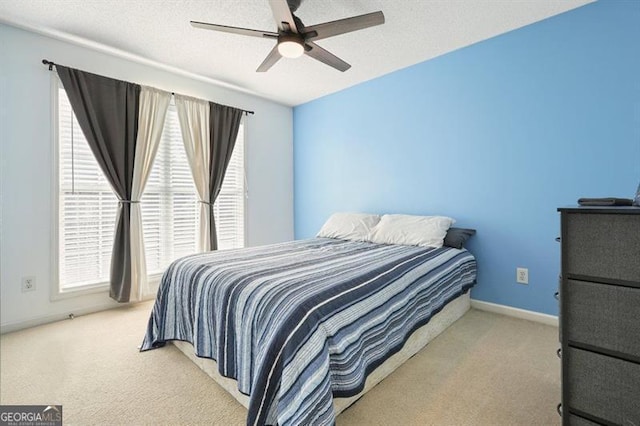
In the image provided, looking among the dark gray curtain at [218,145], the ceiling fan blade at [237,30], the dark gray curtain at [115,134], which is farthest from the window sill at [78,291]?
the ceiling fan blade at [237,30]

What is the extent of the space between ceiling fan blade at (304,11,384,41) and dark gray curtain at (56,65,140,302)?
209 cm

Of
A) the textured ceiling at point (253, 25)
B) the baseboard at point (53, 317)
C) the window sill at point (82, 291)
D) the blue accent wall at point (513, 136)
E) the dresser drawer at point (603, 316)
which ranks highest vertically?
the textured ceiling at point (253, 25)

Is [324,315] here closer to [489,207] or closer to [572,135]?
[489,207]

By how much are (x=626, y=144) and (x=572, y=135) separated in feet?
1.05

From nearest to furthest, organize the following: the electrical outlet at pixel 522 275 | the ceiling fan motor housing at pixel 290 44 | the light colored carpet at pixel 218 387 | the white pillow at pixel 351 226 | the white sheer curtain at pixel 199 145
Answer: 1. the light colored carpet at pixel 218 387
2. the ceiling fan motor housing at pixel 290 44
3. the electrical outlet at pixel 522 275
4. the white pillow at pixel 351 226
5. the white sheer curtain at pixel 199 145

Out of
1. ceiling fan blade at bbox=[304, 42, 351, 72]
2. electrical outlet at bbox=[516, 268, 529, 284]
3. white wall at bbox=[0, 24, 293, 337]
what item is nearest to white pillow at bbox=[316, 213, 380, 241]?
electrical outlet at bbox=[516, 268, 529, 284]

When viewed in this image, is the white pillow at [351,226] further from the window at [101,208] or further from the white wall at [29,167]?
the white wall at [29,167]

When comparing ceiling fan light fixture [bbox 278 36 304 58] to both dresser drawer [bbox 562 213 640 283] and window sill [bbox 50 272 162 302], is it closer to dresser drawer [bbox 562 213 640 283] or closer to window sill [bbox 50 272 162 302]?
dresser drawer [bbox 562 213 640 283]

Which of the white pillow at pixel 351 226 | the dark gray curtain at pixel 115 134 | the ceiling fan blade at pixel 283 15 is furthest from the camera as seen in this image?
the white pillow at pixel 351 226

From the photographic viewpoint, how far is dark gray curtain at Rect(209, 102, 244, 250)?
3.61 metres

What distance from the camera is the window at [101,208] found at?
272 cm

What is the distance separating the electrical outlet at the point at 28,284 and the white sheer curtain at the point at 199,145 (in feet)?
4.77

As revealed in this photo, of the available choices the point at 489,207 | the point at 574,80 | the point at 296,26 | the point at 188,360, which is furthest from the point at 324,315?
the point at 574,80

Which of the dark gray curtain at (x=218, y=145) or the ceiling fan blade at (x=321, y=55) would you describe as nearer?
the ceiling fan blade at (x=321, y=55)
